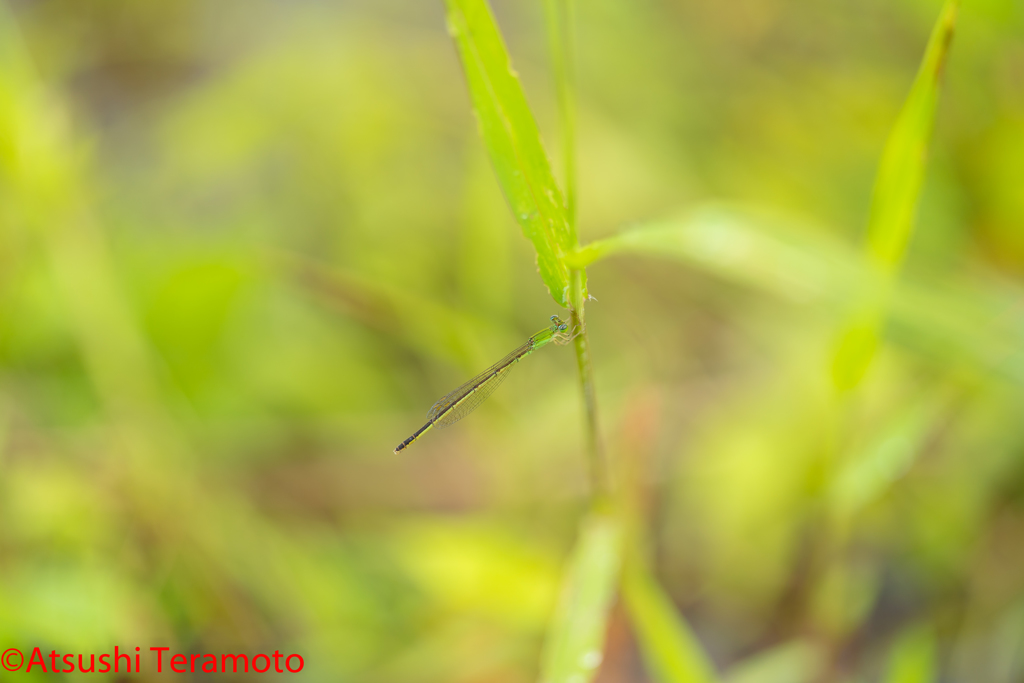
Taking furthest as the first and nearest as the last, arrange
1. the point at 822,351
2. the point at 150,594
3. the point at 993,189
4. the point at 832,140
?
the point at 832,140, the point at 993,189, the point at 822,351, the point at 150,594

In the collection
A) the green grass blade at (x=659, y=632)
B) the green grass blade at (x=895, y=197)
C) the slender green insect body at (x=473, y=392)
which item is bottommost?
the green grass blade at (x=659, y=632)

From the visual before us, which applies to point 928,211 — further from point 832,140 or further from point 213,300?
point 213,300

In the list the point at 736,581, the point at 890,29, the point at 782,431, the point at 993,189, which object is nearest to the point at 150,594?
the point at 736,581

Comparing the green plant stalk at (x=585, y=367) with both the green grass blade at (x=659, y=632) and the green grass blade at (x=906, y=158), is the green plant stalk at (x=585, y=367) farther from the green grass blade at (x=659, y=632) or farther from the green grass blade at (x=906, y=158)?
the green grass blade at (x=906, y=158)

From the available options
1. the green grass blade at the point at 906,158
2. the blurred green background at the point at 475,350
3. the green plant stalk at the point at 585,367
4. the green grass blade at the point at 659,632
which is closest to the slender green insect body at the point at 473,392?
the blurred green background at the point at 475,350

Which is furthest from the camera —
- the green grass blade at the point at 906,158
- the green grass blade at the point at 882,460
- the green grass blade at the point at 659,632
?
the green grass blade at the point at 882,460

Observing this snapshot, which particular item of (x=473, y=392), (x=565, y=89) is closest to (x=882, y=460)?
(x=473, y=392)

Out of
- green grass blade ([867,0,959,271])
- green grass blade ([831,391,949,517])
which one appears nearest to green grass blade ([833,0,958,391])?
green grass blade ([867,0,959,271])
